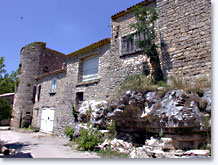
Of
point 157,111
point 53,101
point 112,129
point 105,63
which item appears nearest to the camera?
point 157,111

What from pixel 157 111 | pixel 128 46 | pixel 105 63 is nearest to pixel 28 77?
pixel 105 63

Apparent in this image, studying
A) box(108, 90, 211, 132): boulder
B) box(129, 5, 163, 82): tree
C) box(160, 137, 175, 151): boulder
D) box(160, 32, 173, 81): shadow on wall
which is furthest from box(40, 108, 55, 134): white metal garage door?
box(160, 137, 175, 151): boulder

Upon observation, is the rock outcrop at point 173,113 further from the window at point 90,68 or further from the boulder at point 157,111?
the window at point 90,68

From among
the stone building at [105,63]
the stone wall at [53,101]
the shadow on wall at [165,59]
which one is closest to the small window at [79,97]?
the stone building at [105,63]

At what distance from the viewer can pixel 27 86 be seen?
1366 cm

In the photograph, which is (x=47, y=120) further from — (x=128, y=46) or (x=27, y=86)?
(x=128, y=46)

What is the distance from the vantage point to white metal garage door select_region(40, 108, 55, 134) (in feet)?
35.7

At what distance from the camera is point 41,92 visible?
12.7 meters

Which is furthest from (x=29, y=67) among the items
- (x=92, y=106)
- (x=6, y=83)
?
(x=92, y=106)

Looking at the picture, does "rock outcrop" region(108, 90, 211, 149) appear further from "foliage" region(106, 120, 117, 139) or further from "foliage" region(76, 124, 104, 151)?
"foliage" region(76, 124, 104, 151)

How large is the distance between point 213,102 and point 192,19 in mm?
2729

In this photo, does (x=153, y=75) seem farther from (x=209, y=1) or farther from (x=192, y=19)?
(x=209, y=1)

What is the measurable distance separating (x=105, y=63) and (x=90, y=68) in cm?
126

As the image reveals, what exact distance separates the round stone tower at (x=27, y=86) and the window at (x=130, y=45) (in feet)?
30.1
